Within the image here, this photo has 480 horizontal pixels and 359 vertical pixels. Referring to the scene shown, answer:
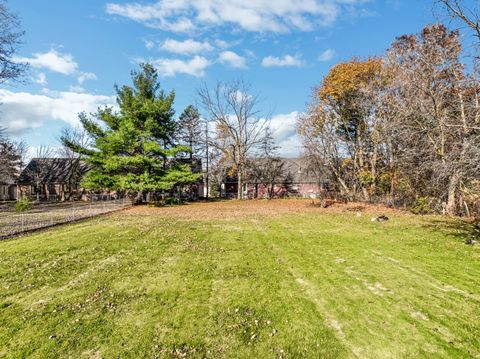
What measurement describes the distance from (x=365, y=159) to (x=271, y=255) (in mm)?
21845

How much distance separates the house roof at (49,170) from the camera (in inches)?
1690

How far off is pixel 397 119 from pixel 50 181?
4736 centimetres

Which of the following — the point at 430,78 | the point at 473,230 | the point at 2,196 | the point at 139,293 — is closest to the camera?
the point at 139,293

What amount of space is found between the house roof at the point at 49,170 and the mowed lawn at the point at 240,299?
124ft

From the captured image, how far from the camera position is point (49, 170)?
146ft

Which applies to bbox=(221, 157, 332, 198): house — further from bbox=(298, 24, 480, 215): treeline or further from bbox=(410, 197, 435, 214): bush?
bbox=(410, 197, 435, 214): bush

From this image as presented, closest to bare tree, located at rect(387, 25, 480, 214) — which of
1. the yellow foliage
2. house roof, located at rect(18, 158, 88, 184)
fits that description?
the yellow foliage

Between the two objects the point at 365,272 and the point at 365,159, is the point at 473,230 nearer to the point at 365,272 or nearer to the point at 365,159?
the point at 365,272

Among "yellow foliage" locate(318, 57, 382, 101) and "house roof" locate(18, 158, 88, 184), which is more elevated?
"yellow foliage" locate(318, 57, 382, 101)

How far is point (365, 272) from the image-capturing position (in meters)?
7.32

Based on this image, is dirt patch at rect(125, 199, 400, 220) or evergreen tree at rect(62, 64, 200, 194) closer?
dirt patch at rect(125, 199, 400, 220)

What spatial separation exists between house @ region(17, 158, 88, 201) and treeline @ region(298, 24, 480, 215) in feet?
114

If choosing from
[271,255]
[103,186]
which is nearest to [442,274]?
[271,255]

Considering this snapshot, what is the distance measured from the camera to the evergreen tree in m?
25.3
